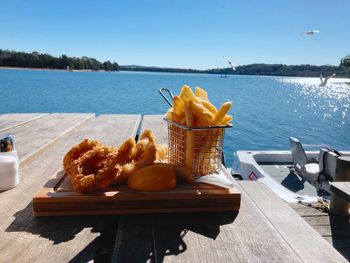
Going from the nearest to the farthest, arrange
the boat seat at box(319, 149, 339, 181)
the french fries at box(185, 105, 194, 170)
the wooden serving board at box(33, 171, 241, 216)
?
the wooden serving board at box(33, 171, 241, 216), the french fries at box(185, 105, 194, 170), the boat seat at box(319, 149, 339, 181)

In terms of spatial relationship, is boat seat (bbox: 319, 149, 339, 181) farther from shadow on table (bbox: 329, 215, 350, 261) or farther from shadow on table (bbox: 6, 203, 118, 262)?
shadow on table (bbox: 6, 203, 118, 262)

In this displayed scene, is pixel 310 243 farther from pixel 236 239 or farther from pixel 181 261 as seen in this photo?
pixel 181 261

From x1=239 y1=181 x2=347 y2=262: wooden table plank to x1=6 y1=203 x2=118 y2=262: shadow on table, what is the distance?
2.24 feet

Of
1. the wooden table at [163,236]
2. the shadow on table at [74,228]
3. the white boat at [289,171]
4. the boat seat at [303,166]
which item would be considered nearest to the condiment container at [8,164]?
the wooden table at [163,236]

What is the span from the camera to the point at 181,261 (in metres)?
0.96

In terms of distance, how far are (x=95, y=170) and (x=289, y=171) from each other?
922 centimetres

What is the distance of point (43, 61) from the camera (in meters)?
130

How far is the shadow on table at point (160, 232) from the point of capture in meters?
1.00

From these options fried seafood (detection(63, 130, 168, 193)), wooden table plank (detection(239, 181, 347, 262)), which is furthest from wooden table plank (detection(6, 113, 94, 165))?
wooden table plank (detection(239, 181, 347, 262))

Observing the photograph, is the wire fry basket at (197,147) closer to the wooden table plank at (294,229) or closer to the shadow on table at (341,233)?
the wooden table plank at (294,229)

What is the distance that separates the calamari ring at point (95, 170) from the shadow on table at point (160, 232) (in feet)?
0.62

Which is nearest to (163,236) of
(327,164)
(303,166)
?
(327,164)

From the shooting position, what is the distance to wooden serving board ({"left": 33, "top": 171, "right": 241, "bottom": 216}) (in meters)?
1.23

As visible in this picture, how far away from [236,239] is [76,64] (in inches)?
6037
